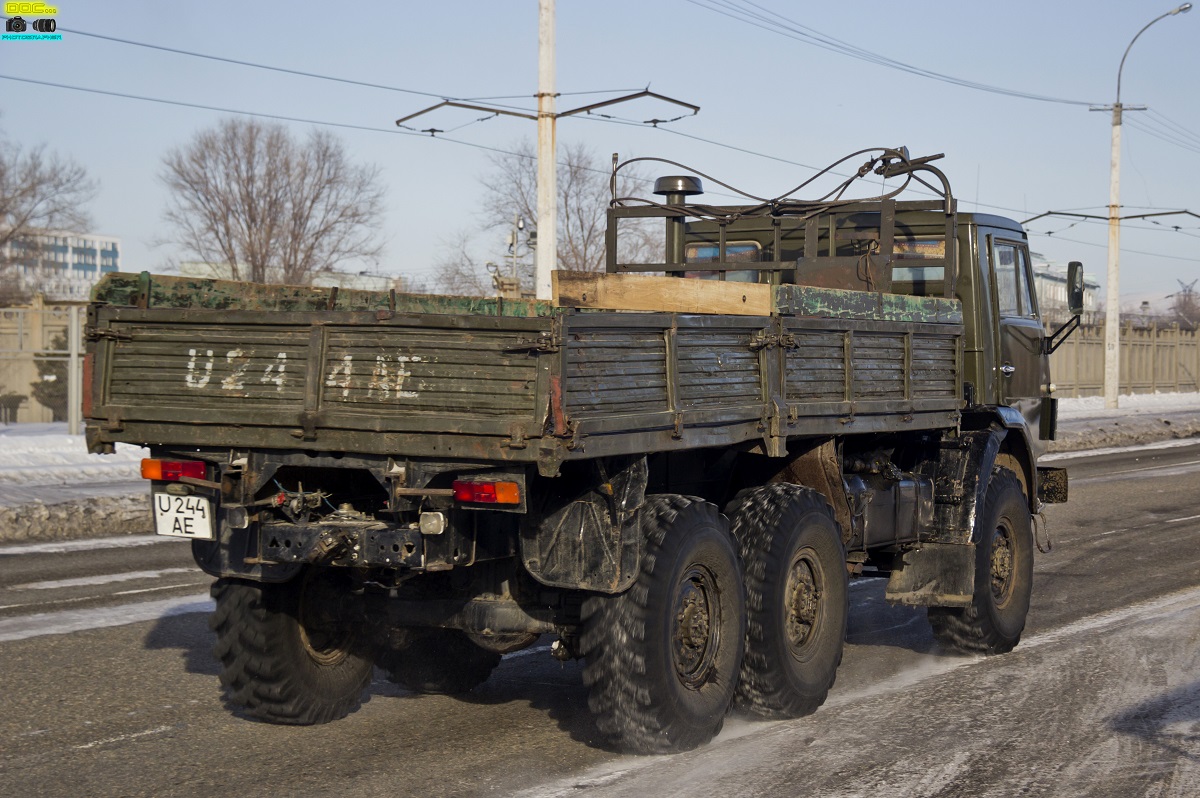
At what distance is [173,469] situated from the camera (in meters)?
5.59

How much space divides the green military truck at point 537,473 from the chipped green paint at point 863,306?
0.9 inches

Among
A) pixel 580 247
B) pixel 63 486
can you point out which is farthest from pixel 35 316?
pixel 580 247

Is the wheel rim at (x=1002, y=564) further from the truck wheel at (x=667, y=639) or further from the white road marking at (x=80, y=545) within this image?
the white road marking at (x=80, y=545)

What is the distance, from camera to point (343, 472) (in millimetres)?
5676

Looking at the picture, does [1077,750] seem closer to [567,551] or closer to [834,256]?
[567,551]

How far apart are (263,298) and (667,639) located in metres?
2.49

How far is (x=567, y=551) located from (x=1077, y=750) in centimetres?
240

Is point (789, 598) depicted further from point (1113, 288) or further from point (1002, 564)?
point (1113, 288)

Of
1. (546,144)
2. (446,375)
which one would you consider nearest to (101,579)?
(446,375)

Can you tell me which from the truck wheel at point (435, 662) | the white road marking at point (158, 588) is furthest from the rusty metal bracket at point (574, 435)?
the white road marking at point (158, 588)

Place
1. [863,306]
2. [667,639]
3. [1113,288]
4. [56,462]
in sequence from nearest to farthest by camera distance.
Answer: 1. [667,639]
2. [863,306]
3. [56,462]
4. [1113,288]

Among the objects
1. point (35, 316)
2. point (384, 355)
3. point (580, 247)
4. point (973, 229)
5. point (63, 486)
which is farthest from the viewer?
point (580, 247)

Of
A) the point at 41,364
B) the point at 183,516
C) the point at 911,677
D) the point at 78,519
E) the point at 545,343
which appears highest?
the point at 41,364

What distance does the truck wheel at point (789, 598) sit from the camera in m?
6.19
